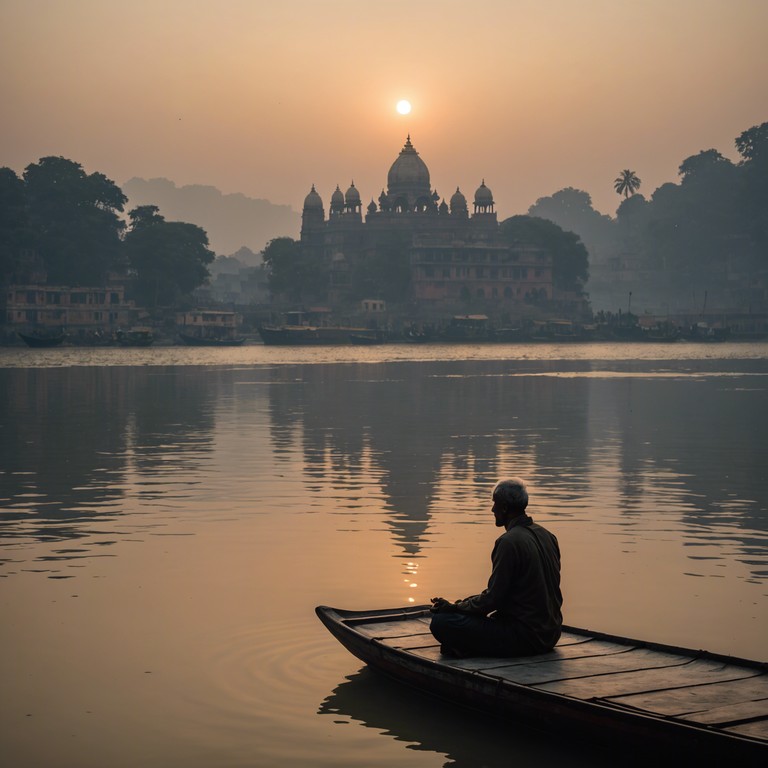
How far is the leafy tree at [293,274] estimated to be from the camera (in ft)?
424

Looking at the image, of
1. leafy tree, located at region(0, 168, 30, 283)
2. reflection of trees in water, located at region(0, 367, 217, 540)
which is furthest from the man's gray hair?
leafy tree, located at region(0, 168, 30, 283)

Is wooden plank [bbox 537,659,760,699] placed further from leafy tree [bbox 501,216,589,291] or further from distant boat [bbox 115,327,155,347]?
leafy tree [bbox 501,216,589,291]

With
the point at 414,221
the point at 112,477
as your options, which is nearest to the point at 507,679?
the point at 112,477

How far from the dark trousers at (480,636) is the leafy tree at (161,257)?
3962 inches

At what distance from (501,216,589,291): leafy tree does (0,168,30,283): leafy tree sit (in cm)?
5111

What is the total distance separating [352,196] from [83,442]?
119 m

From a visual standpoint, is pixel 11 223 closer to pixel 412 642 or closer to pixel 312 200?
pixel 312 200

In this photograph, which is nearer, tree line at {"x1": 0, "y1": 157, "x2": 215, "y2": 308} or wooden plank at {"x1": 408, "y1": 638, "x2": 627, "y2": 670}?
wooden plank at {"x1": 408, "y1": 638, "x2": 627, "y2": 670}

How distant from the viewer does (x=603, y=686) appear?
7.50 meters

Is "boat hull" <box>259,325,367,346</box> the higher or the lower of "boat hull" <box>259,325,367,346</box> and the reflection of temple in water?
the higher

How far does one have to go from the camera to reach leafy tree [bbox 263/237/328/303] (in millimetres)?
129250

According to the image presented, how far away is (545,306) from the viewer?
5177 inches

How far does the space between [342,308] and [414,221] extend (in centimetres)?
1407

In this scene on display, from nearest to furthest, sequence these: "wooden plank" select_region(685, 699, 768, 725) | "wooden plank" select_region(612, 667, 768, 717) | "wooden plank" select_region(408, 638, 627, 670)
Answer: "wooden plank" select_region(685, 699, 768, 725) → "wooden plank" select_region(612, 667, 768, 717) → "wooden plank" select_region(408, 638, 627, 670)
